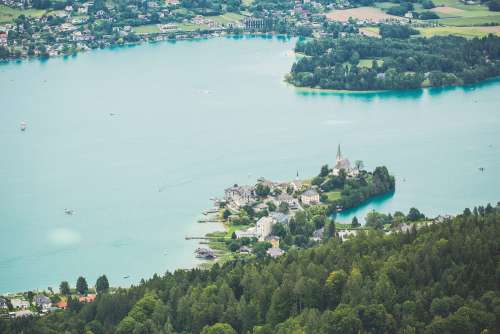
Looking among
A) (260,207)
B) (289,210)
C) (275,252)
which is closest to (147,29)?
(260,207)

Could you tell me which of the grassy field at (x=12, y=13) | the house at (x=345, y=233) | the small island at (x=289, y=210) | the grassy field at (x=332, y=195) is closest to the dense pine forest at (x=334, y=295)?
the house at (x=345, y=233)

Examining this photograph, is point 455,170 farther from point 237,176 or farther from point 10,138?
point 10,138

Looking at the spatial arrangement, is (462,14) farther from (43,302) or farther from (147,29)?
(43,302)

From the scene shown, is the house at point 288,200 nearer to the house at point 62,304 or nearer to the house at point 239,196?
the house at point 239,196

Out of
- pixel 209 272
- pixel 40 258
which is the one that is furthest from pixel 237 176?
pixel 209 272

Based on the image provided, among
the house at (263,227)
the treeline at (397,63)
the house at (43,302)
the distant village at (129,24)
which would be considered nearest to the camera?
the house at (43,302)

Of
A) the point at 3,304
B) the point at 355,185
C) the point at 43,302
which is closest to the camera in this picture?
the point at 3,304

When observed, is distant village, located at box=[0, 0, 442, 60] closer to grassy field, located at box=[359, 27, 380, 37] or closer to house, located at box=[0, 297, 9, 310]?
grassy field, located at box=[359, 27, 380, 37]
